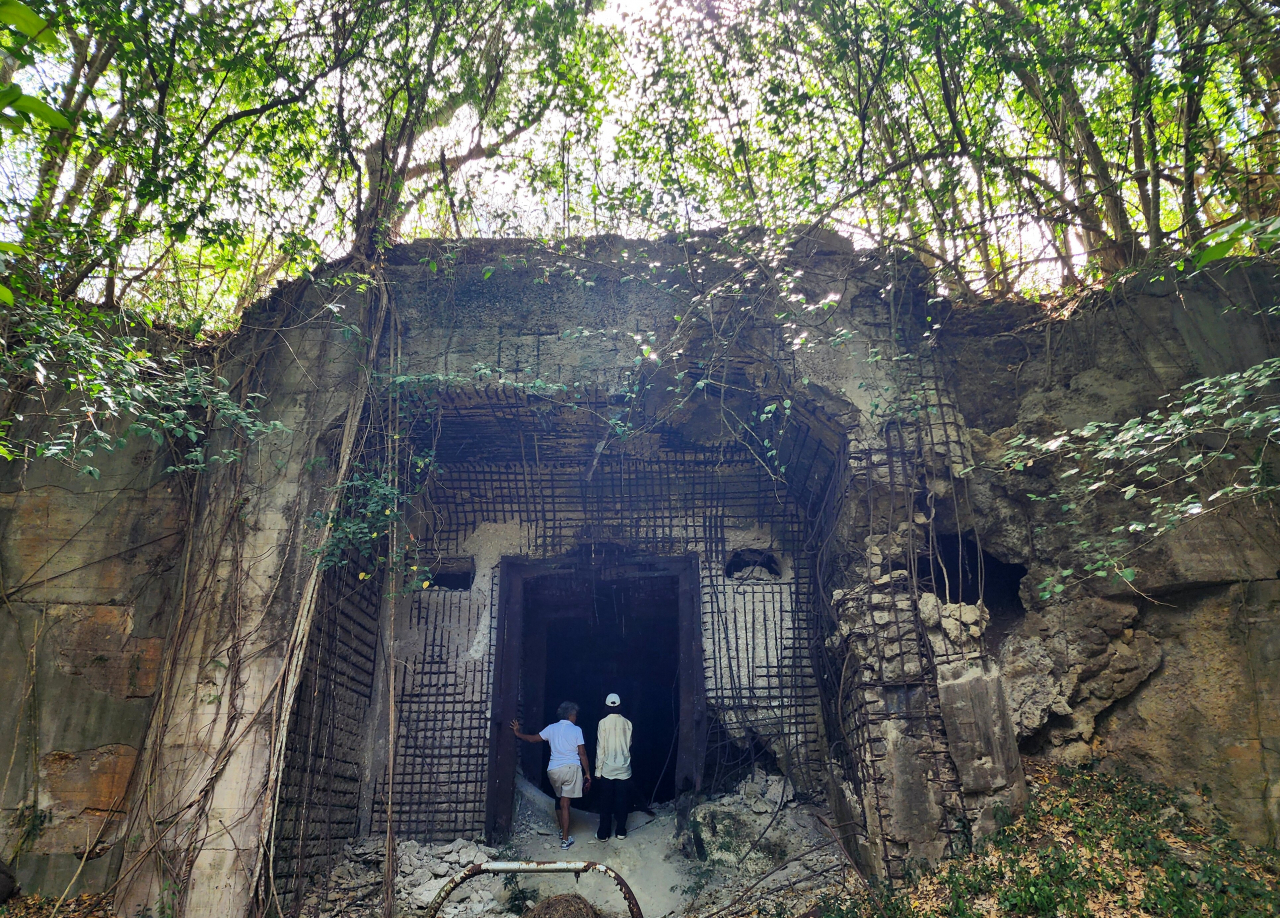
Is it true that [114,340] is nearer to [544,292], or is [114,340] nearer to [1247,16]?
[544,292]

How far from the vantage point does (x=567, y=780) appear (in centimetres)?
543

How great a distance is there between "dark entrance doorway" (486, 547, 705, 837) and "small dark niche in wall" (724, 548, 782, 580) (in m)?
0.31

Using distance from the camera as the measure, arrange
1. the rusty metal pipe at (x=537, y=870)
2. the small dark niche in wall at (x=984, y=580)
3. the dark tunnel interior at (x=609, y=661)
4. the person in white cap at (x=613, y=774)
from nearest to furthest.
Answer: the rusty metal pipe at (x=537, y=870), the small dark niche in wall at (x=984, y=580), the person in white cap at (x=613, y=774), the dark tunnel interior at (x=609, y=661)

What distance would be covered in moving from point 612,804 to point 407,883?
4.83 ft

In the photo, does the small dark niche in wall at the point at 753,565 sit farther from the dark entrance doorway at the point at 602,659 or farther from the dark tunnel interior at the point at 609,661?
the dark tunnel interior at the point at 609,661

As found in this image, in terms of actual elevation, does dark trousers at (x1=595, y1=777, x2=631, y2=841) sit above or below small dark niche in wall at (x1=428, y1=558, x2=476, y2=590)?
below

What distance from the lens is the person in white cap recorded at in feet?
17.6

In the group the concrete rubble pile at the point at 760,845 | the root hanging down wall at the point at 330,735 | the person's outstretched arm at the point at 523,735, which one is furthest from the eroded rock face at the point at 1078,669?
the root hanging down wall at the point at 330,735

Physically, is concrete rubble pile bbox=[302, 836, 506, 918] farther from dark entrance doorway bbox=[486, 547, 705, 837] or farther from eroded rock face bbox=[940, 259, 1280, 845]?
eroded rock face bbox=[940, 259, 1280, 845]

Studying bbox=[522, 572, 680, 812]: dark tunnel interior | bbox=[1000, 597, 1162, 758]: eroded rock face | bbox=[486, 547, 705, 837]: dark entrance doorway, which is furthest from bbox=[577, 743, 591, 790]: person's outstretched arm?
bbox=[1000, 597, 1162, 758]: eroded rock face

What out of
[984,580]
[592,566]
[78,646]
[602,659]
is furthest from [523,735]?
[984,580]

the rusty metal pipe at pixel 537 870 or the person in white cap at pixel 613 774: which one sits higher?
the person in white cap at pixel 613 774

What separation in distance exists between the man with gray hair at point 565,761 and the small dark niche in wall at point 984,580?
280cm

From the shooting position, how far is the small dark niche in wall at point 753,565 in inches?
231
